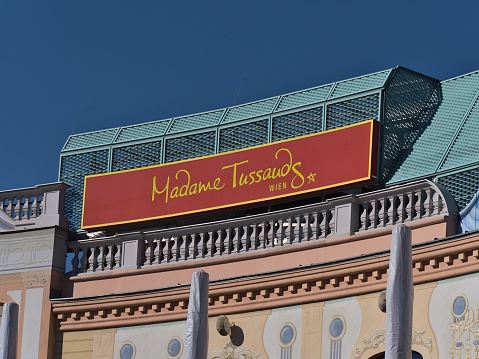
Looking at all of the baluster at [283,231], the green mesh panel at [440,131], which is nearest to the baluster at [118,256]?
the baluster at [283,231]

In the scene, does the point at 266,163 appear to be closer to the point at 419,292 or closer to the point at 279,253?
the point at 279,253

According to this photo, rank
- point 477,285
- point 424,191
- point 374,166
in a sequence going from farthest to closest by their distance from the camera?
point 374,166, point 424,191, point 477,285

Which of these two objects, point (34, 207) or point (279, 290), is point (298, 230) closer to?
point (279, 290)

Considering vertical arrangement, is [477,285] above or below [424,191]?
below

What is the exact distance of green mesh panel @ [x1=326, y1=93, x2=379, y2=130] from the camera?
2883 centimetres

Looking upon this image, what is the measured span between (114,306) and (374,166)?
6618mm

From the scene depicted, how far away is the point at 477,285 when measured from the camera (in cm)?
2380

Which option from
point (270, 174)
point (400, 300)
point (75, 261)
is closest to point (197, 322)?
point (400, 300)

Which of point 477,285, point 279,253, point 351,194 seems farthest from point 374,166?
point 477,285

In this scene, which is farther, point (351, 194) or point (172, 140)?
point (172, 140)

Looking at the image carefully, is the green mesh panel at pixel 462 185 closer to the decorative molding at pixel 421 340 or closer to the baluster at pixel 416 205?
the baluster at pixel 416 205

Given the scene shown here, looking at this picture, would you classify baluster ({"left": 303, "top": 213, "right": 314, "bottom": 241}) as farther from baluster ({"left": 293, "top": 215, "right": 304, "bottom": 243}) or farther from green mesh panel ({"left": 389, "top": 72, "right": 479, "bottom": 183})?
green mesh panel ({"left": 389, "top": 72, "right": 479, "bottom": 183})

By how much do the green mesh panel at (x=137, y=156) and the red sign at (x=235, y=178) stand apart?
2.17 ft

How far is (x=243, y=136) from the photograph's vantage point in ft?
102
